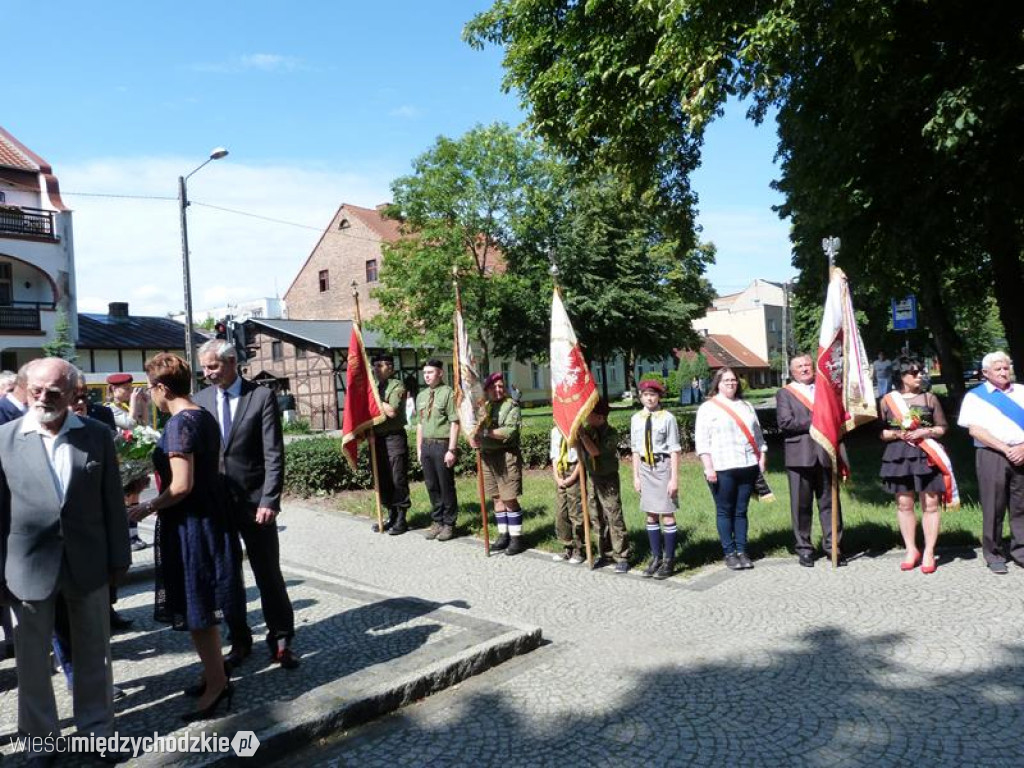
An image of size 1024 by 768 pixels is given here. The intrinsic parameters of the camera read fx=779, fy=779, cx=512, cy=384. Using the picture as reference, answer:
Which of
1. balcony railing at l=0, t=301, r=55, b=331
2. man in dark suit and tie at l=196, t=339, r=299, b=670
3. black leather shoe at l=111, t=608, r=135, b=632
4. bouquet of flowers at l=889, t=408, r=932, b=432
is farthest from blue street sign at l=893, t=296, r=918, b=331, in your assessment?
balcony railing at l=0, t=301, r=55, b=331

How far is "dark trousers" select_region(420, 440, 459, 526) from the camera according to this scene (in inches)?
358

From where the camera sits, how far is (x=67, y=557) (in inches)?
144

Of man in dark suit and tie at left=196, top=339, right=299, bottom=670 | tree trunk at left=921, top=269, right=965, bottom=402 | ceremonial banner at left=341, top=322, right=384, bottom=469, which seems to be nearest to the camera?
man in dark suit and tie at left=196, top=339, right=299, bottom=670

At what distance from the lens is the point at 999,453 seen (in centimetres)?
679

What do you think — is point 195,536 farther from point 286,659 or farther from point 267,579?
point 286,659

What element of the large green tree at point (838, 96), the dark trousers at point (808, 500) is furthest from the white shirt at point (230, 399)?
the large green tree at point (838, 96)

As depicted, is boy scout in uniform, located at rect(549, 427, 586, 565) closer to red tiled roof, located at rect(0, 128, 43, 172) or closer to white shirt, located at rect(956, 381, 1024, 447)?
white shirt, located at rect(956, 381, 1024, 447)

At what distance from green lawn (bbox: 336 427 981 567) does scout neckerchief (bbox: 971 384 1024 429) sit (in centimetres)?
159

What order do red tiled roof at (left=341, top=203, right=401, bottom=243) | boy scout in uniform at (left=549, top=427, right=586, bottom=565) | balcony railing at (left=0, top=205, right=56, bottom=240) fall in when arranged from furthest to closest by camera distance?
red tiled roof at (left=341, top=203, right=401, bottom=243), balcony railing at (left=0, top=205, right=56, bottom=240), boy scout in uniform at (left=549, top=427, right=586, bottom=565)

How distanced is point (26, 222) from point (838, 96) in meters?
31.7

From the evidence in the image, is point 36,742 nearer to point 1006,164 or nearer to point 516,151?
point 1006,164

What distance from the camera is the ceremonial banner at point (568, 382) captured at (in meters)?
7.36

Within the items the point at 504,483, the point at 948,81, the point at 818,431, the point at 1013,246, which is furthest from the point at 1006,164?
the point at 504,483

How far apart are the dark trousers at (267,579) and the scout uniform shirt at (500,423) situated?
3593 mm
